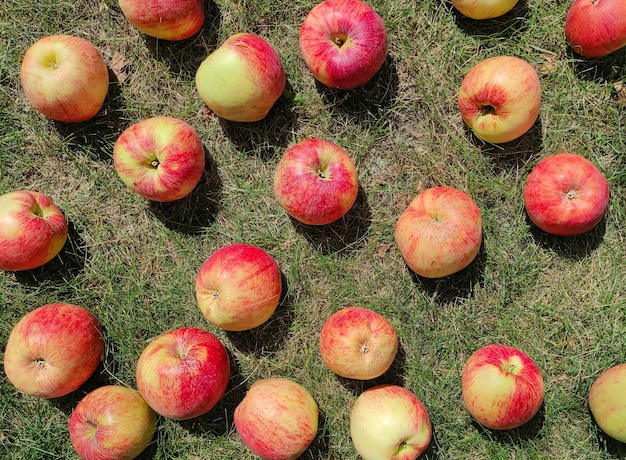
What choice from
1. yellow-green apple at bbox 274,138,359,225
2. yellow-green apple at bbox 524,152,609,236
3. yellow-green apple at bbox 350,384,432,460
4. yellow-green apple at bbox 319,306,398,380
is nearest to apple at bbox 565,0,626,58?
yellow-green apple at bbox 524,152,609,236

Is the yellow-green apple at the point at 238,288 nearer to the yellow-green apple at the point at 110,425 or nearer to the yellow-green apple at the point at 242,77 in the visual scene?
the yellow-green apple at the point at 110,425

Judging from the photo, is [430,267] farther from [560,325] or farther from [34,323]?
[34,323]

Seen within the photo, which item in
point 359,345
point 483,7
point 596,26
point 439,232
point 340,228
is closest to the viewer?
point 439,232

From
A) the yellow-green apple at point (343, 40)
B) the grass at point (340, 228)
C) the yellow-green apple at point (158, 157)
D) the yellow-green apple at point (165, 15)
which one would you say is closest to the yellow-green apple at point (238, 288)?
the grass at point (340, 228)

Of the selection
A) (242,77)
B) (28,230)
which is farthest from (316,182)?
(28,230)

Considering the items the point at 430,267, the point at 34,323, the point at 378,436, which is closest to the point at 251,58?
the point at 430,267

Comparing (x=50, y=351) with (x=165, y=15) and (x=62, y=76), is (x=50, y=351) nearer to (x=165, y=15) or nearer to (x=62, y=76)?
(x=62, y=76)
